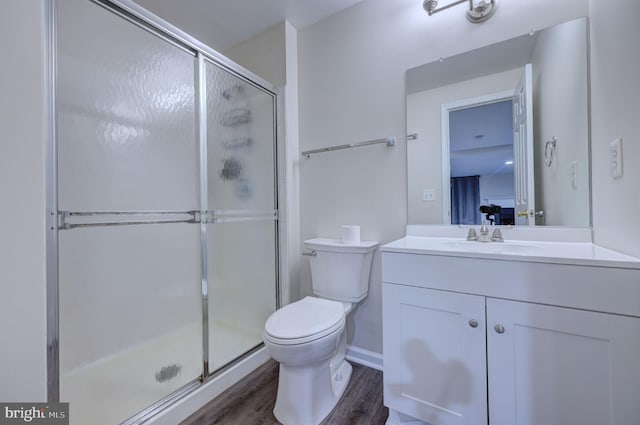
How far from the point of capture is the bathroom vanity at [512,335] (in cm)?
83

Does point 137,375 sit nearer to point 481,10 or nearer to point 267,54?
point 267,54

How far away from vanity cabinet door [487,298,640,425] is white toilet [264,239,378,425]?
2.24 feet

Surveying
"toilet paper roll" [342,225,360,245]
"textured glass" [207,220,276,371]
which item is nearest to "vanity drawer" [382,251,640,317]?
"toilet paper roll" [342,225,360,245]

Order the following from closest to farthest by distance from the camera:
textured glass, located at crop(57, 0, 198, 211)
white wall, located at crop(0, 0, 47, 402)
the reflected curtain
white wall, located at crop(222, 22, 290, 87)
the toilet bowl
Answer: white wall, located at crop(0, 0, 47, 402), textured glass, located at crop(57, 0, 198, 211), the toilet bowl, the reflected curtain, white wall, located at crop(222, 22, 290, 87)

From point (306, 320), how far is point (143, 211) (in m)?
0.96

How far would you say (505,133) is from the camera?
4.63 feet

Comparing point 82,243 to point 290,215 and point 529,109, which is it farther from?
point 529,109

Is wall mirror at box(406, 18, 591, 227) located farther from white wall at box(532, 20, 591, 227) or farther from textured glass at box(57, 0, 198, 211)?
textured glass at box(57, 0, 198, 211)

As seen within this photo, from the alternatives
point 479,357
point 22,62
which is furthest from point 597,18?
point 22,62

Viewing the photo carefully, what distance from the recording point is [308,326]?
49.0 inches

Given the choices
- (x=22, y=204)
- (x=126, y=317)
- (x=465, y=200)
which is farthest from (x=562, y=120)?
(x=126, y=317)

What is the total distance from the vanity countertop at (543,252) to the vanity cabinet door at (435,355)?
0.17m

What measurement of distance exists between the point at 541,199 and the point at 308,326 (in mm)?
1289

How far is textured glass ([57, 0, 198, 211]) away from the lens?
42.0 inches
